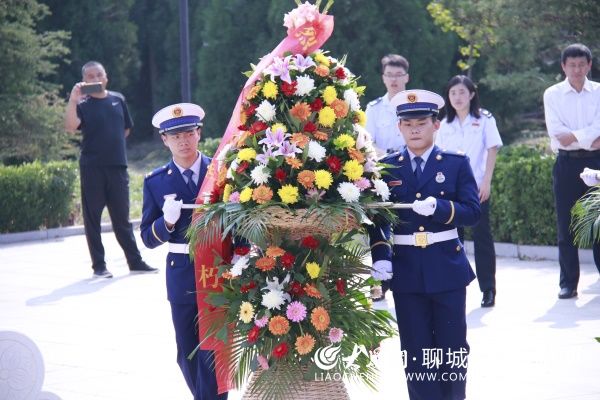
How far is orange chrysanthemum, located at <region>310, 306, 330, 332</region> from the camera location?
520cm

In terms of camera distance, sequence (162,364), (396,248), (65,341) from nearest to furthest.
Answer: (396,248) → (162,364) → (65,341)

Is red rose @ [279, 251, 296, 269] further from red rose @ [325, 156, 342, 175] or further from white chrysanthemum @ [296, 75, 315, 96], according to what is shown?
white chrysanthemum @ [296, 75, 315, 96]

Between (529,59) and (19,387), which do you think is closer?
(19,387)

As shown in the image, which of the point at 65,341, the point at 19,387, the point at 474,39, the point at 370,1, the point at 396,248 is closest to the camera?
the point at 396,248

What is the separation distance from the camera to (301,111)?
5273mm

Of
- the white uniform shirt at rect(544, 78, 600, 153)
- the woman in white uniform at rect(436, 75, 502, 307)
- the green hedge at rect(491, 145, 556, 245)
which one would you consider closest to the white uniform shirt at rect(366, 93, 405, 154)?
the woman in white uniform at rect(436, 75, 502, 307)

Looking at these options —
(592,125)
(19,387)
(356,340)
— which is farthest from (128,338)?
(592,125)

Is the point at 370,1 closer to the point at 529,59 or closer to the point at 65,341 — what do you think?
the point at 529,59

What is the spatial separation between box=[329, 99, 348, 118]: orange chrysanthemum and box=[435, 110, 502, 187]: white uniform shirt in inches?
152

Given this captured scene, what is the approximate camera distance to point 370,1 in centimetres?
2223

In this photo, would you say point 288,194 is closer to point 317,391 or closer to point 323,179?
point 323,179

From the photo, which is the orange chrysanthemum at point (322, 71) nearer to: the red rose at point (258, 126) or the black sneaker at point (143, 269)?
the red rose at point (258, 126)

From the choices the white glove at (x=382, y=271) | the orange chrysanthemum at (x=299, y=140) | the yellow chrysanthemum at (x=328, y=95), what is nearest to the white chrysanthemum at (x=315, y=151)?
the orange chrysanthemum at (x=299, y=140)

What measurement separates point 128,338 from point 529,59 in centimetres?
1021
